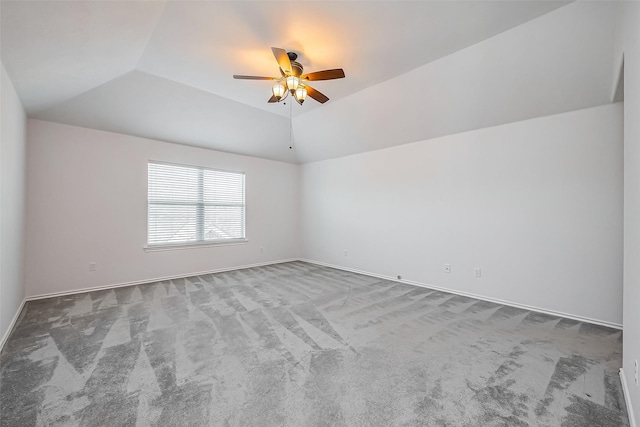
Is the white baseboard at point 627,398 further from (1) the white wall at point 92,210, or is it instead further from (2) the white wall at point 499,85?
(1) the white wall at point 92,210

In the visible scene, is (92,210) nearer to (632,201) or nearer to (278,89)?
(278,89)

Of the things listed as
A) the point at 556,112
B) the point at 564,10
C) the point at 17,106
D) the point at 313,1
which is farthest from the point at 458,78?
the point at 17,106

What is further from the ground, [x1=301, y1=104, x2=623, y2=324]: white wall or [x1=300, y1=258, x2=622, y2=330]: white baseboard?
[x1=301, y1=104, x2=623, y2=324]: white wall

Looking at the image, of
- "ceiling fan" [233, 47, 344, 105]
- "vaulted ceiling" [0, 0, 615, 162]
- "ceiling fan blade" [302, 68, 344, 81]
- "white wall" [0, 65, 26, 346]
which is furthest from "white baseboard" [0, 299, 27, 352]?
"ceiling fan blade" [302, 68, 344, 81]

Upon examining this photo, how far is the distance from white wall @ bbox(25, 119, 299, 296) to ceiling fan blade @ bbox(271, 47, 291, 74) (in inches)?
130

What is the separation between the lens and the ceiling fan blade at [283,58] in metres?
2.36

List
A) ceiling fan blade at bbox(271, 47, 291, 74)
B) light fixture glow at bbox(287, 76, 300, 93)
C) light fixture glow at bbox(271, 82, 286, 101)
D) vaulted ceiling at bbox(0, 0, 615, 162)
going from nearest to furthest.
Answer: vaulted ceiling at bbox(0, 0, 615, 162)
ceiling fan blade at bbox(271, 47, 291, 74)
light fixture glow at bbox(287, 76, 300, 93)
light fixture glow at bbox(271, 82, 286, 101)

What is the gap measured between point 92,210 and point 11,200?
1.37m

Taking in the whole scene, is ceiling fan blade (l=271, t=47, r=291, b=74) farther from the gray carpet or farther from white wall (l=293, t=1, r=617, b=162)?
the gray carpet

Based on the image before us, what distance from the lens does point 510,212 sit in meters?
3.62

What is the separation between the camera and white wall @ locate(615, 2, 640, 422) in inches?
57.7

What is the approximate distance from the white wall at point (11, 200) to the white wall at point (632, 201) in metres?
4.63

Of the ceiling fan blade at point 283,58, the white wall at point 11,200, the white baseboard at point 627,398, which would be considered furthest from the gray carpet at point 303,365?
the ceiling fan blade at point 283,58

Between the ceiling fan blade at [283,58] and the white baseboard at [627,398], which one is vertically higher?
the ceiling fan blade at [283,58]
